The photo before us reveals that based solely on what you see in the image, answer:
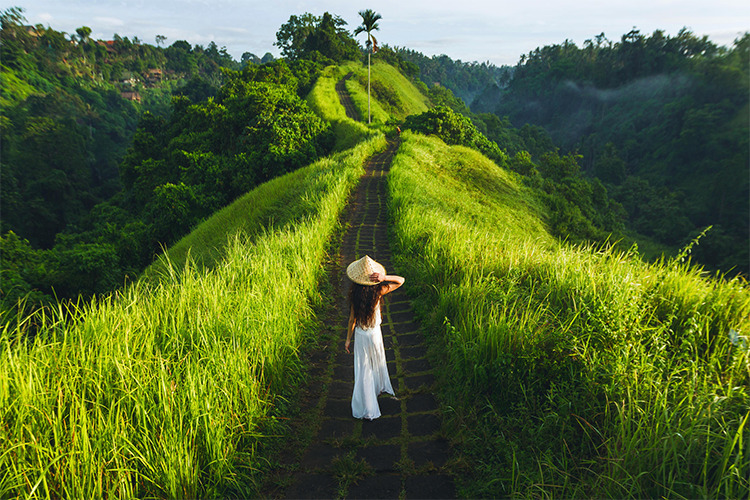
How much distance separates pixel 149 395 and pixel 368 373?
5.72ft

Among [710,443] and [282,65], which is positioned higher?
[282,65]

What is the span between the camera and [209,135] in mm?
26016

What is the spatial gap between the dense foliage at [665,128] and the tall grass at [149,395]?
38.0 metres

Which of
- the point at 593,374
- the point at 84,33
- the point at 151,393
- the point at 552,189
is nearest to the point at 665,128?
the point at 552,189

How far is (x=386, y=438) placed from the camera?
10.7 feet

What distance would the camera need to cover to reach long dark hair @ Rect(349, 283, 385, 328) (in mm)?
3656

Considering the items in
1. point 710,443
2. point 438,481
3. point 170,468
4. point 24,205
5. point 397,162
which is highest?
point 397,162

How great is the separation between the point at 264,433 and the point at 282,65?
42.9 m

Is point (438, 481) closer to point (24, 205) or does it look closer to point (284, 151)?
point (284, 151)

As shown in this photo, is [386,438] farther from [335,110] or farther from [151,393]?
[335,110]

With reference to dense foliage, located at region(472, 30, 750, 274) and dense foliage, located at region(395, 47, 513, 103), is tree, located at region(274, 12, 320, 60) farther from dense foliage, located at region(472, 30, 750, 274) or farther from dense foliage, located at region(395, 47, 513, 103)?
dense foliage, located at region(395, 47, 513, 103)

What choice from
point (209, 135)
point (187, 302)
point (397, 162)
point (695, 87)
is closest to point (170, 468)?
point (187, 302)

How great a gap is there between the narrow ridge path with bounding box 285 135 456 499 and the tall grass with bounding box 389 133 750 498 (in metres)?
0.27

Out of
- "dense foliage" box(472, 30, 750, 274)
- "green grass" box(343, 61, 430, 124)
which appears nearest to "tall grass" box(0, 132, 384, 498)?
"green grass" box(343, 61, 430, 124)
